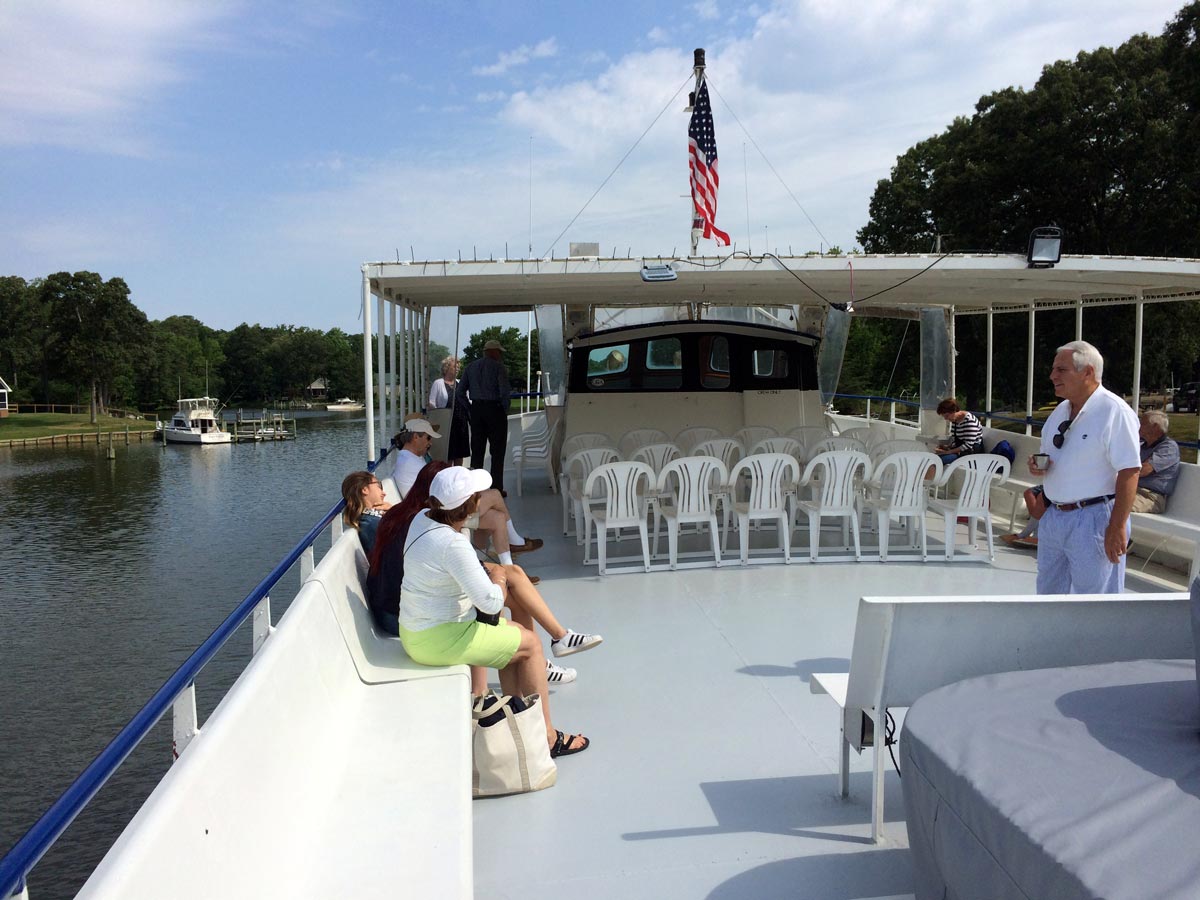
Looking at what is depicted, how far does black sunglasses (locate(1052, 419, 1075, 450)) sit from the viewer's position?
418cm

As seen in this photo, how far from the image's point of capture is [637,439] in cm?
948

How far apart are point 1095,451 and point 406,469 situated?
14.0 feet

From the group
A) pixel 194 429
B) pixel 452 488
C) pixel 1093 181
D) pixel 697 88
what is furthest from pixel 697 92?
pixel 194 429

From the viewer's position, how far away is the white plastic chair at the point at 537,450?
11.6 m

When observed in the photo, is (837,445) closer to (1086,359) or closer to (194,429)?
(1086,359)

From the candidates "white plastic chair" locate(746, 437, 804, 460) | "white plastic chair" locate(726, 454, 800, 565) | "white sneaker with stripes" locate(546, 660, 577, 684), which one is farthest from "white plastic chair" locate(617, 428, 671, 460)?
"white sneaker with stripes" locate(546, 660, 577, 684)

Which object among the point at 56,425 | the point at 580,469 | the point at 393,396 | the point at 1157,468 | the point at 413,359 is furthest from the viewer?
the point at 56,425

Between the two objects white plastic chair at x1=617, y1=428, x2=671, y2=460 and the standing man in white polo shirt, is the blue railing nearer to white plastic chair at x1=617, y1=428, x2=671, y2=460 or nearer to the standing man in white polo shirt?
the standing man in white polo shirt

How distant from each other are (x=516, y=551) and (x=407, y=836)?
5232 mm

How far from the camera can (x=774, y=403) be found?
11.2 metres

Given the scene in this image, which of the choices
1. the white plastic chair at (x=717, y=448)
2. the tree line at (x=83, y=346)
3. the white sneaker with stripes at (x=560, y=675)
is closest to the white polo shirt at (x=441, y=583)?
the white sneaker with stripes at (x=560, y=675)

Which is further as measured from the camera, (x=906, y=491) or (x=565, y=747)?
(x=906, y=491)

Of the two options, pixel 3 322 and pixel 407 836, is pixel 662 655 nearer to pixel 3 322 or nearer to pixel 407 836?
pixel 407 836

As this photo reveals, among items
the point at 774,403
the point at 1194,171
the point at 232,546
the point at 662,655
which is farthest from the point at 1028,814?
the point at 232,546
